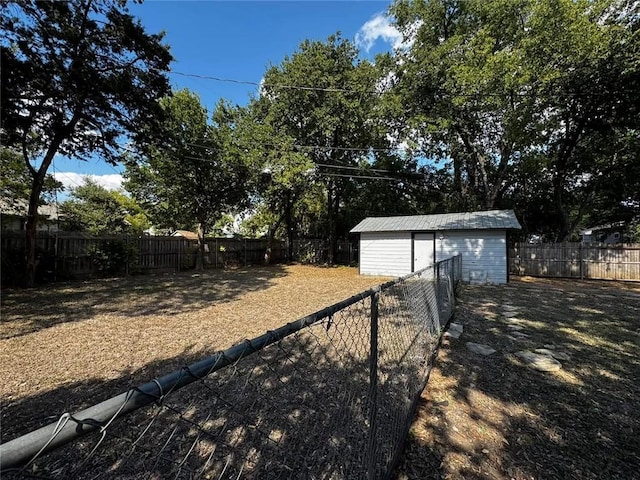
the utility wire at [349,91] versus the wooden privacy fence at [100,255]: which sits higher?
the utility wire at [349,91]

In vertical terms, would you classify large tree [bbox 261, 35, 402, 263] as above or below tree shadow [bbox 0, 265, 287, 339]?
above

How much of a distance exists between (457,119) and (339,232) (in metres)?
10.0

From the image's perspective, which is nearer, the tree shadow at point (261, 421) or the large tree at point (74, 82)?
the tree shadow at point (261, 421)

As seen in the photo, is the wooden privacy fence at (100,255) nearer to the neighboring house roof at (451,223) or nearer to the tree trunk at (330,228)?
the tree trunk at (330,228)

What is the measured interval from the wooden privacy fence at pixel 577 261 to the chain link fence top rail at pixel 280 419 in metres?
13.2

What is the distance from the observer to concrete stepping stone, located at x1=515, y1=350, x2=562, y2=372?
12.3 ft

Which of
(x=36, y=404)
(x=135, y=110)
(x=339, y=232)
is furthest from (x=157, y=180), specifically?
(x=36, y=404)

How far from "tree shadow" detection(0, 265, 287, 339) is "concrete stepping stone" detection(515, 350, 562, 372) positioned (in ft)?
19.4

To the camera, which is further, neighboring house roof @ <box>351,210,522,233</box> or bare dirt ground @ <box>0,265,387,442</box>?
→ neighboring house roof @ <box>351,210,522,233</box>

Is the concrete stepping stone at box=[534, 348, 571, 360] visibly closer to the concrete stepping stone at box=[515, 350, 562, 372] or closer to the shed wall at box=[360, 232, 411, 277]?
the concrete stepping stone at box=[515, 350, 562, 372]

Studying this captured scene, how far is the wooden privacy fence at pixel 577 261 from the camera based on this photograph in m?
12.6

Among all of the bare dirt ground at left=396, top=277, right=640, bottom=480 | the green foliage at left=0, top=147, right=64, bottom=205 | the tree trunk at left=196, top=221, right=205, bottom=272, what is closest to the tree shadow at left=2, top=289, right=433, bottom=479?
the bare dirt ground at left=396, top=277, right=640, bottom=480

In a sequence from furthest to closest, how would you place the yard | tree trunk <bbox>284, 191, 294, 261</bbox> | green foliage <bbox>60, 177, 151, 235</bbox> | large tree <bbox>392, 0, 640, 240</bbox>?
A: tree trunk <bbox>284, 191, 294, 261</bbox>
green foliage <bbox>60, 177, 151, 235</bbox>
large tree <bbox>392, 0, 640, 240</bbox>
the yard

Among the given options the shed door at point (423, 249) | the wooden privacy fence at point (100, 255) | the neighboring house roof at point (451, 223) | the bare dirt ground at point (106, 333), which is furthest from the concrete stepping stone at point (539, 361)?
the wooden privacy fence at point (100, 255)
